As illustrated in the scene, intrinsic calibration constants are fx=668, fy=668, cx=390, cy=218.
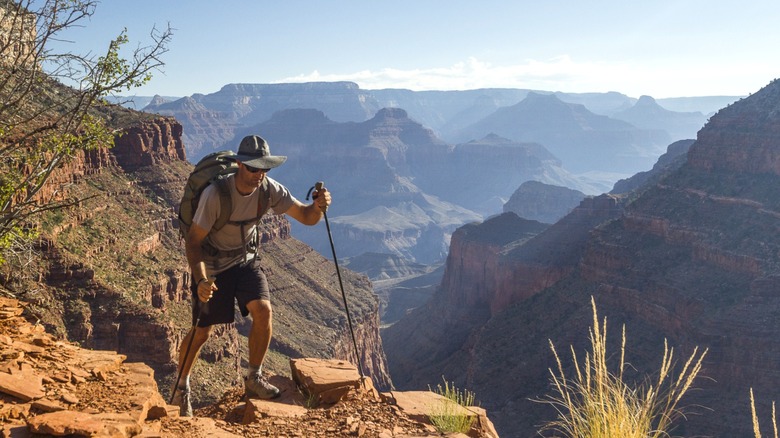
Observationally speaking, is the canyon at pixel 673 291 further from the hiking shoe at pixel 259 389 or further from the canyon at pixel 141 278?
the hiking shoe at pixel 259 389

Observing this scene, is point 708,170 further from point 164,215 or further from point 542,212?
point 542,212

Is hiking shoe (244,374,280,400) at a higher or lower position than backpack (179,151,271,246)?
lower

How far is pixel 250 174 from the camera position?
26.8 feet

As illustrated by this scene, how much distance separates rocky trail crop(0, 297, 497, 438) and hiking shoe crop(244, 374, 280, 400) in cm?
15

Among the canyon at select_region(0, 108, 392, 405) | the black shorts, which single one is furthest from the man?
the canyon at select_region(0, 108, 392, 405)

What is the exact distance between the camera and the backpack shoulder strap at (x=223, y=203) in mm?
8203

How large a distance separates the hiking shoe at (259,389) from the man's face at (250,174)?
8.87 feet

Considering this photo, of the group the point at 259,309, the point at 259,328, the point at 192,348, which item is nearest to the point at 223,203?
the point at 259,309

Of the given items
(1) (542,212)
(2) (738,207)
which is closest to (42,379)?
A: (2) (738,207)

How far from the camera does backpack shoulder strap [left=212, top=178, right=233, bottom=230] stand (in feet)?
26.9

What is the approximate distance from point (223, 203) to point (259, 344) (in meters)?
2.02

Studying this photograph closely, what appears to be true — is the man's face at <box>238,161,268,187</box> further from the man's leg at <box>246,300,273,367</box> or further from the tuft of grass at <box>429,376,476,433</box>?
the tuft of grass at <box>429,376,476,433</box>

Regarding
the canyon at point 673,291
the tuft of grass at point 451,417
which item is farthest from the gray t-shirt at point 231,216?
the canyon at point 673,291

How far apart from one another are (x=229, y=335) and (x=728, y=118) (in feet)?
148
